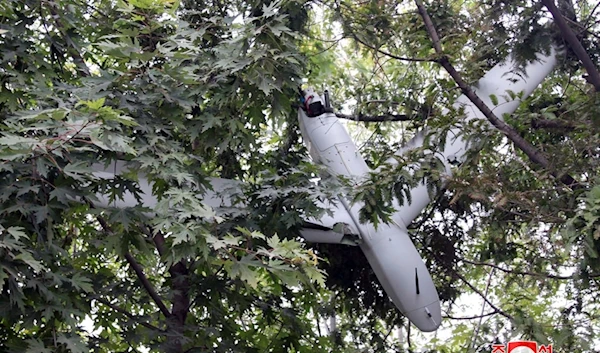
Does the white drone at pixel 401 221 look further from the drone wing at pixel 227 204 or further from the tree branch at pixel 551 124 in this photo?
the tree branch at pixel 551 124

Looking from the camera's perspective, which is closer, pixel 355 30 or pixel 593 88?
pixel 593 88

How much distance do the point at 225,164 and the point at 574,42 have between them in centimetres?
206

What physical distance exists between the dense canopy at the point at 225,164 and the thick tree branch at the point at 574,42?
10 mm

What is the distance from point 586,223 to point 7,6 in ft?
8.86

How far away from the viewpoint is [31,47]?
338 cm

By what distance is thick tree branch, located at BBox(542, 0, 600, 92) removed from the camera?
3396 millimetres

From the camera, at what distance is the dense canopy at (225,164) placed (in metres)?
2.80

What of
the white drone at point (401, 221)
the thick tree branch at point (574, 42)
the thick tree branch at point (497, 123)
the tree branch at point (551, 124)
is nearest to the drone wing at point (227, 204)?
the white drone at point (401, 221)

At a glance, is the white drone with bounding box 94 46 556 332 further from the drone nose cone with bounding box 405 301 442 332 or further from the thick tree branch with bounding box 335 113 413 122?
the thick tree branch with bounding box 335 113 413 122

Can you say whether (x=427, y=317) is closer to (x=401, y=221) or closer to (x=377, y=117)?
(x=401, y=221)

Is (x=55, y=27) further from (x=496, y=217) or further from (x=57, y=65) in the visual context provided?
(x=496, y=217)

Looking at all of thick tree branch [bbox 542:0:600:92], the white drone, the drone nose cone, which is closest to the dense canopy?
thick tree branch [bbox 542:0:600:92]

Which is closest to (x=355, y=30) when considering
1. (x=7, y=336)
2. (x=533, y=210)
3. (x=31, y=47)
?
(x=533, y=210)

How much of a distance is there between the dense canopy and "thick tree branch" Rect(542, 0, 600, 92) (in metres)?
0.01
